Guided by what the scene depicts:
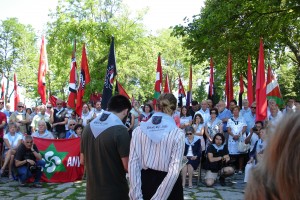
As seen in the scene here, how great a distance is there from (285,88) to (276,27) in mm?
28003

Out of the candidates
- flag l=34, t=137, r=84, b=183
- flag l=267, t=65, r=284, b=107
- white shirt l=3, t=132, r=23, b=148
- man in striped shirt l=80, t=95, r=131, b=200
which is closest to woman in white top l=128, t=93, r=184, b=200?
man in striped shirt l=80, t=95, r=131, b=200

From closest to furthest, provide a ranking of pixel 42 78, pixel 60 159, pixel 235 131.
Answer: pixel 60 159 < pixel 235 131 < pixel 42 78

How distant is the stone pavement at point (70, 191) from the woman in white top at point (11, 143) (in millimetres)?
576

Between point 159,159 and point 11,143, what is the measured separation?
809cm

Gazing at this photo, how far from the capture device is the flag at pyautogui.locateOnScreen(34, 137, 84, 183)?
9.66 meters

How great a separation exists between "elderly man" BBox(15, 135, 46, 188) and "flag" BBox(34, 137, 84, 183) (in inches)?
17.8

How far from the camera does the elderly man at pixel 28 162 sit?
8.91 meters

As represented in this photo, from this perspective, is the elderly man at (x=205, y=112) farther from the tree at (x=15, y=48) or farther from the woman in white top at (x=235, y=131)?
the tree at (x=15, y=48)

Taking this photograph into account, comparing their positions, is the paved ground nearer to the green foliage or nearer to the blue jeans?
the blue jeans

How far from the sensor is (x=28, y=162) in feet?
29.5

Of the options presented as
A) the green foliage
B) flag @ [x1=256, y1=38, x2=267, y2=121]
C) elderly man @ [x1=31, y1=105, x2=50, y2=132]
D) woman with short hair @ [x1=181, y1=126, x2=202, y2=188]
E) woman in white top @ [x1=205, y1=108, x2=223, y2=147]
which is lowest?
woman with short hair @ [x1=181, y1=126, x2=202, y2=188]

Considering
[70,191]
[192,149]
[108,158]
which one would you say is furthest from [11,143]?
[108,158]

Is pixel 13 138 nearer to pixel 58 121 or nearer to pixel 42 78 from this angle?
pixel 58 121

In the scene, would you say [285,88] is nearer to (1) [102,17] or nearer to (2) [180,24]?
(1) [102,17]
